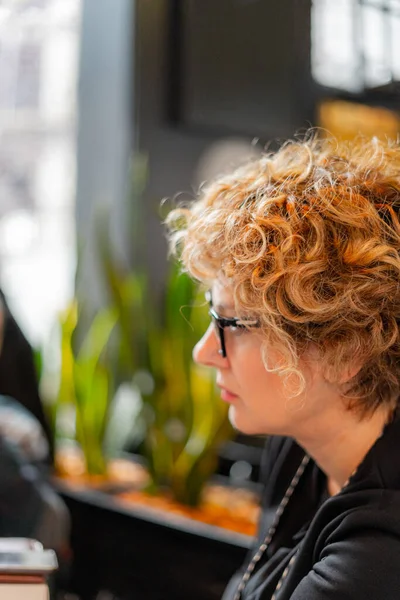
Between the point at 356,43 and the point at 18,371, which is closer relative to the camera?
the point at 18,371

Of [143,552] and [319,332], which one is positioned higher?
[319,332]

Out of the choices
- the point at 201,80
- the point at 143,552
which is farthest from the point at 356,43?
the point at 143,552

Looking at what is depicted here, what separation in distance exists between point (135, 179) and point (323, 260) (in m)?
1.95

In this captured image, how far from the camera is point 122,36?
12.6ft

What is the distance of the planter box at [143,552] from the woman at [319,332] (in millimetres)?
1058

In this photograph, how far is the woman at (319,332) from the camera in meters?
1.22

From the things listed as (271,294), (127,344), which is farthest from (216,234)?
(127,344)

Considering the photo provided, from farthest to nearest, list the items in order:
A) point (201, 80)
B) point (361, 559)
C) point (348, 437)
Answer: point (201, 80), point (348, 437), point (361, 559)

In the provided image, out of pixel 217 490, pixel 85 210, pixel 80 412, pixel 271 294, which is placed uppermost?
pixel 271 294

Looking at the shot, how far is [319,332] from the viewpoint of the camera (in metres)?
1.30

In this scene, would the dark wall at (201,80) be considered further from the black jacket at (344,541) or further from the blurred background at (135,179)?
the black jacket at (344,541)

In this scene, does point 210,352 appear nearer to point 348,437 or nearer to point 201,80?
point 348,437

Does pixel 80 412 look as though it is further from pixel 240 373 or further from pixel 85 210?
pixel 240 373

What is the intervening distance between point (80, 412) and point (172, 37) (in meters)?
1.87
